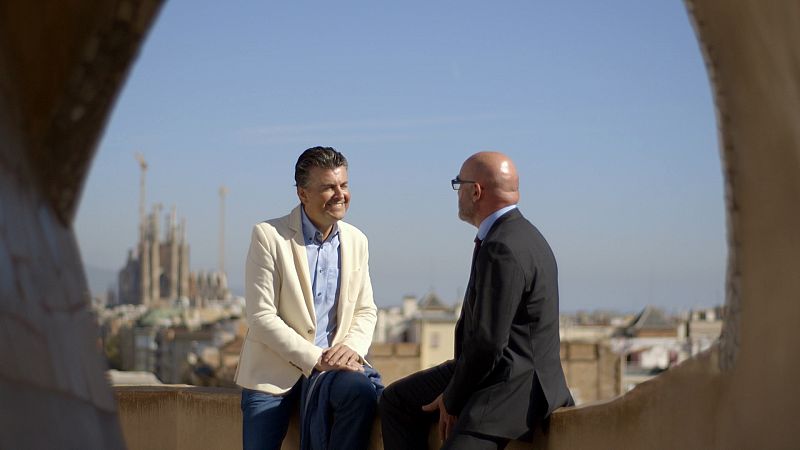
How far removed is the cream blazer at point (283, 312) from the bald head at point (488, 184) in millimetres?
621

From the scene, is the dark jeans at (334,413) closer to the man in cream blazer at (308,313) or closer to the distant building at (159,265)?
the man in cream blazer at (308,313)

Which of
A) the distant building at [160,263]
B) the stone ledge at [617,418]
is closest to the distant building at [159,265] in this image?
the distant building at [160,263]

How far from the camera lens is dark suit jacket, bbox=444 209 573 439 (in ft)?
10.0

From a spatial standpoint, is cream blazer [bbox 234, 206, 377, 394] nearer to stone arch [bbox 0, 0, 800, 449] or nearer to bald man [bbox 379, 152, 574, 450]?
bald man [bbox 379, 152, 574, 450]

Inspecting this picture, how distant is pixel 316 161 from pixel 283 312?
0.45 meters

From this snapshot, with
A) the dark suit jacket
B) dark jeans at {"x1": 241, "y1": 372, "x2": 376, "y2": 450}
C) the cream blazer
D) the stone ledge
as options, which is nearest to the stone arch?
the stone ledge

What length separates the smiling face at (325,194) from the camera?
144 inches

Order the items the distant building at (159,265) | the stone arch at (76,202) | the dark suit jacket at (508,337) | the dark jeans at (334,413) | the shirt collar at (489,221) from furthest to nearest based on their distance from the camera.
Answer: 1. the distant building at (159,265)
2. the dark jeans at (334,413)
3. the shirt collar at (489,221)
4. the dark suit jacket at (508,337)
5. the stone arch at (76,202)

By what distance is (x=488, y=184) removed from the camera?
324 centimetres

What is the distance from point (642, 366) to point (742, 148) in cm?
5111

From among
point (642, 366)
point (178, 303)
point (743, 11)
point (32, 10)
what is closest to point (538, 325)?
point (743, 11)

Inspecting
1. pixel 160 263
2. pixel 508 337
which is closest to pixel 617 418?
pixel 508 337

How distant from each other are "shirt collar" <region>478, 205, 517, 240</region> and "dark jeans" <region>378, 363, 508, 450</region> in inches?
15.9

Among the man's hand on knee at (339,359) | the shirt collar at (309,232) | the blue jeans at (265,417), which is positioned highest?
the shirt collar at (309,232)
